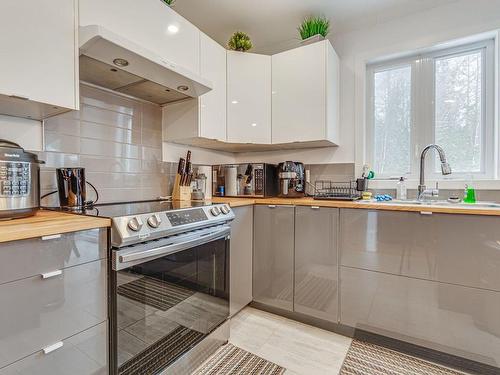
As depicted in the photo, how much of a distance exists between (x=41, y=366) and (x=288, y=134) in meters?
2.01

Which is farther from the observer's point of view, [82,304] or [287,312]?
[287,312]

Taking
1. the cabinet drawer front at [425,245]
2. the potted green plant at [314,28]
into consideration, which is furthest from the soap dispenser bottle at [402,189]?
the potted green plant at [314,28]

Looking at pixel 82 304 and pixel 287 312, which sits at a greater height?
pixel 82 304

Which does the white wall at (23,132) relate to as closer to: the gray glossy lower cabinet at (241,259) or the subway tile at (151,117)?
the subway tile at (151,117)

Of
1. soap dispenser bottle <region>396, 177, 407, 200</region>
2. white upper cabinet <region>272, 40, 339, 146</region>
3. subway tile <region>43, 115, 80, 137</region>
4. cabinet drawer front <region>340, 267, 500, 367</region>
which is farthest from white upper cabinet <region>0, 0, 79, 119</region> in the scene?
soap dispenser bottle <region>396, 177, 407, 200</region>

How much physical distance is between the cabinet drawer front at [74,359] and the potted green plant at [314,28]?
2.35 meters

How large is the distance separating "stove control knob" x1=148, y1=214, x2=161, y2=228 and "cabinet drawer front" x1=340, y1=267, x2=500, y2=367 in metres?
1.23

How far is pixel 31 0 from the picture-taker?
3.66 ft

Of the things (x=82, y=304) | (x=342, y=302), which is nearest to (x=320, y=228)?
(x=342, y=302)

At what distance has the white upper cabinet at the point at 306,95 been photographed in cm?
212

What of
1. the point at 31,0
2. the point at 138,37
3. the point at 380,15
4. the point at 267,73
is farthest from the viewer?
the point at 267,73

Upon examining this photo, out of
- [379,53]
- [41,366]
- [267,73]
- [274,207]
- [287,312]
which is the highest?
[379,53]

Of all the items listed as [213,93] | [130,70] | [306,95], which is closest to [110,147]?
[130,70]

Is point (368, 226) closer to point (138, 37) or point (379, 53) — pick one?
point (379, 53)
